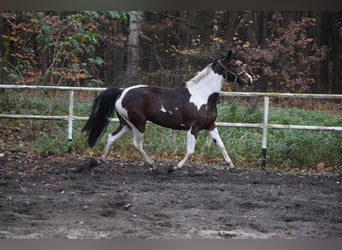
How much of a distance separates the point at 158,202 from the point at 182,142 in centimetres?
333

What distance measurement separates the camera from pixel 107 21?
54.9 feet

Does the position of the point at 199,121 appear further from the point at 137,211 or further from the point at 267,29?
the point at 267,29

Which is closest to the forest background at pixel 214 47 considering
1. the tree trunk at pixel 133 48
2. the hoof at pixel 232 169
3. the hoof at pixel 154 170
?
the tree trunk at pixel 133 48

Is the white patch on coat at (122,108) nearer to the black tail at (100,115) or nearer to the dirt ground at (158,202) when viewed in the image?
the black tail at (100,115)

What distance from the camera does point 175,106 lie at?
265 inches

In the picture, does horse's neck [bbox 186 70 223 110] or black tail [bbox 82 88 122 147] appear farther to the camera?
black tail [bbox 82 88 122 147]

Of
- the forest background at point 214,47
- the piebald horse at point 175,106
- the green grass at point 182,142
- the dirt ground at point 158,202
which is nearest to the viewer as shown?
the dirt ground at point 158,202

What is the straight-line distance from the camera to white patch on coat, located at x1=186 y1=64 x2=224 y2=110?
6.72 metres

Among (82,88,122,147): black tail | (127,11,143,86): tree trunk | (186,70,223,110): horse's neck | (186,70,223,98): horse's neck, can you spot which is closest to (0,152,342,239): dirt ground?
(82,88,122,147): black tail

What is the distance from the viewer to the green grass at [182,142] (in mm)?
7527

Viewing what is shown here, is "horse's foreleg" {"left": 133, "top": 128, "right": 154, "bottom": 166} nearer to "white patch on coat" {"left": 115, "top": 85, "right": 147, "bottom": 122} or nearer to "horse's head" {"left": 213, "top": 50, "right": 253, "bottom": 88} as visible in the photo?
"white patch on coat" {"left": 115, "top": 85, "right": 147, "bottom": 122}

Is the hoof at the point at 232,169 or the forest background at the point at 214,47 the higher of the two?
the forest background at the point at 214,47

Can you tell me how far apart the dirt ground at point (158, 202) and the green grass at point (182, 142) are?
63cm

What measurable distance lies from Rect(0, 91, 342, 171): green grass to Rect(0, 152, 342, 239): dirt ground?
Answer: 63cm
